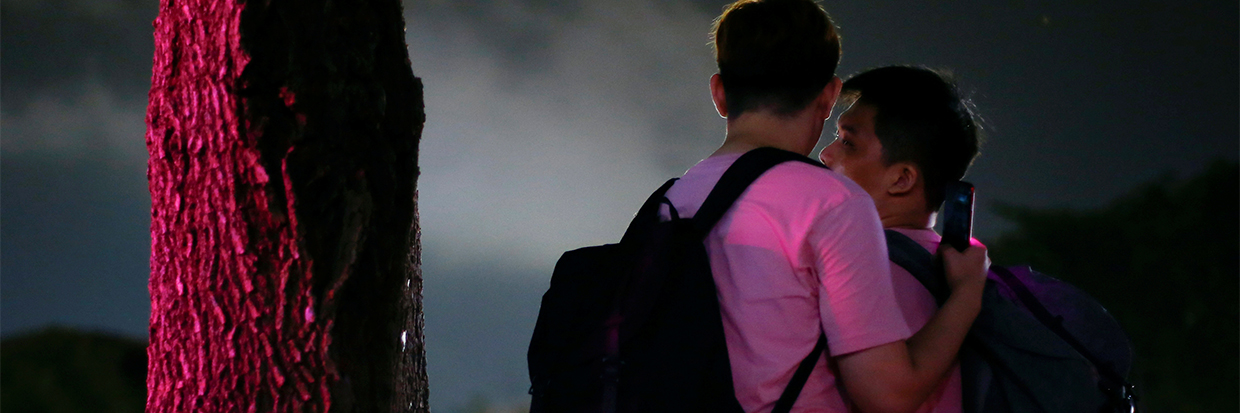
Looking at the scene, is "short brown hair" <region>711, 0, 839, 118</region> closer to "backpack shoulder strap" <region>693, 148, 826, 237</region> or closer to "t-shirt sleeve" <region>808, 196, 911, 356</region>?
"backpack shoulder strap" <region>693, 148, 826, 237</region>

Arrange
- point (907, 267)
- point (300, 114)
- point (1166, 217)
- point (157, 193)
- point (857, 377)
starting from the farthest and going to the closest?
point (1166, 217) < point (157, 193) < point (300, 114) < point (907, 267) < point (857, 377)

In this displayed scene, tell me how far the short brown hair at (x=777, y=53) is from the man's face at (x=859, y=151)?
0.42m

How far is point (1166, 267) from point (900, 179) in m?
21.3

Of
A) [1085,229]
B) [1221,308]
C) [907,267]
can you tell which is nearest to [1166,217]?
[1085,229]

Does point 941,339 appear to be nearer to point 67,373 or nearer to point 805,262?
point 805,262

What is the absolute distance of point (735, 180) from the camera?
1577 mm

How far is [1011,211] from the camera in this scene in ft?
73.5

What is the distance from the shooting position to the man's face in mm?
2020

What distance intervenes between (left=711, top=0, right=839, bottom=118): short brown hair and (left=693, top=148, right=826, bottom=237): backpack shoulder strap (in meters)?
0.10

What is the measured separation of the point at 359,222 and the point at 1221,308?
21.0m

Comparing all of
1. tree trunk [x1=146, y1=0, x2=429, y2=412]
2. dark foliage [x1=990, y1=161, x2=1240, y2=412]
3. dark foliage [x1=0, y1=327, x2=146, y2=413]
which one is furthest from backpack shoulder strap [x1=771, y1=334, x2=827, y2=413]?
dark foliage [x1=990, y1=161, x2=1240, y2=412]

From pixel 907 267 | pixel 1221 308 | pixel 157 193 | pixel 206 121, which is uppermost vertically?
pixel 206 121

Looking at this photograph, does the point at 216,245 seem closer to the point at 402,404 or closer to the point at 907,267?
the point at 402,404

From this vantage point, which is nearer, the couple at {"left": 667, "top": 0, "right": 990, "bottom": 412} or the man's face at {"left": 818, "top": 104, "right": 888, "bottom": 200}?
the couple at {"left": 667, "top": 0, "right": 990, "bottom": 412}
